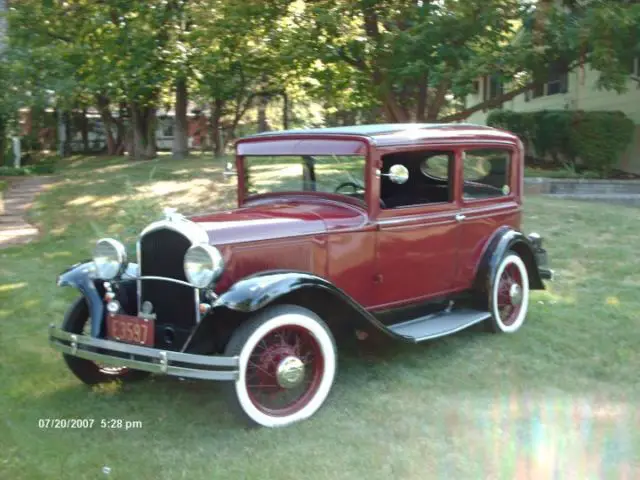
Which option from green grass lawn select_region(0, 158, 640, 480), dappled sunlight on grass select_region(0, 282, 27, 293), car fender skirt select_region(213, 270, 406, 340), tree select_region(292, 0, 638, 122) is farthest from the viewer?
tree select_region(292, 0, 638, 122)

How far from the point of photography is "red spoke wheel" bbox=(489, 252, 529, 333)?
5.50m

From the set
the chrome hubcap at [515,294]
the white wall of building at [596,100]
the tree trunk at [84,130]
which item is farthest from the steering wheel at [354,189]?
the tree trunk at [84,130]

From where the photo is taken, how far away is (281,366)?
387 cm

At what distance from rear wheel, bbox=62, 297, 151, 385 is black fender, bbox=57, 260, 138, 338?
5.0 inches

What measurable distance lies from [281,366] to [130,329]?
888 mm

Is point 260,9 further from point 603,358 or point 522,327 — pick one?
point 603,358

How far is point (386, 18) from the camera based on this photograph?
13.1 metres

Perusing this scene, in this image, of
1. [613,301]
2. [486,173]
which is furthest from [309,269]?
[613,301]

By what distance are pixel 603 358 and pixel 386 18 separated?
9542 millimetres

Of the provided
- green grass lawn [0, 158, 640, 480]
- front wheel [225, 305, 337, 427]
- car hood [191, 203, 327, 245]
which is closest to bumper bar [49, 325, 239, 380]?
front wheel [225, 305, 337, 427]

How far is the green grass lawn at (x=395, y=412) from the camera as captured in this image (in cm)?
339

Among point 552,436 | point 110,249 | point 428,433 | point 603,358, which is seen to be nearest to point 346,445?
point 428,433

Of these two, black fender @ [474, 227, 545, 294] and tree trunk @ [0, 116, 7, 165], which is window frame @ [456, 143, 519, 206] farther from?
tree trunk @ [0, 116, 7, 165]

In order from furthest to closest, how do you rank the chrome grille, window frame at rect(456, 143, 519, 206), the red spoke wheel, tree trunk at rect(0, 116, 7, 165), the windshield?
tree trunk at rect(0, 116, 7, 165) < the red spoke wheel < window frame at rect(456, 143, 519, 206) < the windshield < the chrome grille
